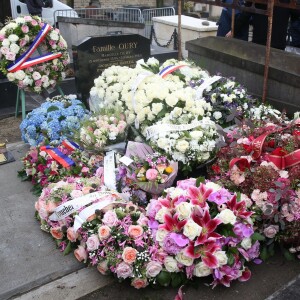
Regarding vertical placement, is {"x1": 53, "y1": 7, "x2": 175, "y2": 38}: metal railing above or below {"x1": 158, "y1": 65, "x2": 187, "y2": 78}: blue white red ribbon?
below

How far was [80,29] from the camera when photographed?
8.73 metres

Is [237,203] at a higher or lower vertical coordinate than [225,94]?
lower

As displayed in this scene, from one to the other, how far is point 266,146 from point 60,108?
266 cm

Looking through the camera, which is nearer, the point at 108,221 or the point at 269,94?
the point at 108,221

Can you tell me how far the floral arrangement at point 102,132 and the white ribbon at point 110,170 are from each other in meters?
0.15

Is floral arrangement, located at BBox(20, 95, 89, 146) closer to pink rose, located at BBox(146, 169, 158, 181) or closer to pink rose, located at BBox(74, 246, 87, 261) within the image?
pink rose, located at BBox(146, 169, 158, 181)

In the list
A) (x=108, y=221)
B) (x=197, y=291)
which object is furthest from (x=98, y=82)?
(x=197, y=291)

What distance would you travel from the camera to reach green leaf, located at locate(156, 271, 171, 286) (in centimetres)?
298

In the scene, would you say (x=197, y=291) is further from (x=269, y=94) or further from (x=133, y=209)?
(x=269, y=94)

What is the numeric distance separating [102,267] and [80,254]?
237 mm

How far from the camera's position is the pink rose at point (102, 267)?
9.95 feet

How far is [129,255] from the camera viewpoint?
2939 mm

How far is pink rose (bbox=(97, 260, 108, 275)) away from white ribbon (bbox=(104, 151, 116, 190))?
818 mm

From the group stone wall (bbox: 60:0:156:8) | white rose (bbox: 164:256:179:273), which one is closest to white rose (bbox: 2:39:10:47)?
white rose (bbox: 164:256:179:273)
